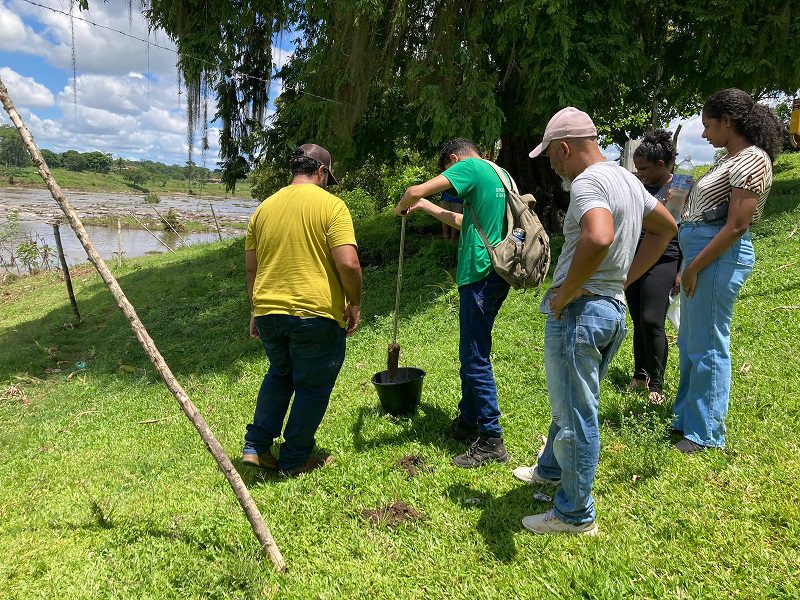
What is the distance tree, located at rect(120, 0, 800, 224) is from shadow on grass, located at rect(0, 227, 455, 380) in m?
2.03

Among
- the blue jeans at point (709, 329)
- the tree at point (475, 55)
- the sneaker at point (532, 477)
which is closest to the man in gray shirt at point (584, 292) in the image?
the sneaker at point (532, 477)

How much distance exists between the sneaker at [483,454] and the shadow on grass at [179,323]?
360 cm

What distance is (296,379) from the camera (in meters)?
3.14

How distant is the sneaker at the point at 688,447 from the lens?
2963 millimetres

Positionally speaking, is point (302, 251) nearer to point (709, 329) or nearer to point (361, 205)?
point (709, 329)

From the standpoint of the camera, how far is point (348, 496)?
10.1 ft

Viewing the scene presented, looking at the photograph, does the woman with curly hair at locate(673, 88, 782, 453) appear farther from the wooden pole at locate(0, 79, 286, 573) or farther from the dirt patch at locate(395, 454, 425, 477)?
the wooden pole at locate(0, 79, 286, 573)

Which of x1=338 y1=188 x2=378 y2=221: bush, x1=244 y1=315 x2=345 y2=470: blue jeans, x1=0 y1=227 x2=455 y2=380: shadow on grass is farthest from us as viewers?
x1=338 y1=188 x2=378 y2=221: bush

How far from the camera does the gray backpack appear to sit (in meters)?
3.01

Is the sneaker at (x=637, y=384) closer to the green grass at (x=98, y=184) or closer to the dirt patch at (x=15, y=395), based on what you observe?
the dirt patch at (x=15, y=395)

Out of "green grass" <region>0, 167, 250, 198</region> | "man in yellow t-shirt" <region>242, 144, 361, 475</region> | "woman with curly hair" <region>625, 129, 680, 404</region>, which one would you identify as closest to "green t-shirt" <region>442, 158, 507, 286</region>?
"man in yellow t-shirt" <region>242, 144, 361, 475</region>

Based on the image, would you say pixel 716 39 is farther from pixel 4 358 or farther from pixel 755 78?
pixel 4 358

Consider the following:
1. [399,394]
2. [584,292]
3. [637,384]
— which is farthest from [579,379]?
[637,384]

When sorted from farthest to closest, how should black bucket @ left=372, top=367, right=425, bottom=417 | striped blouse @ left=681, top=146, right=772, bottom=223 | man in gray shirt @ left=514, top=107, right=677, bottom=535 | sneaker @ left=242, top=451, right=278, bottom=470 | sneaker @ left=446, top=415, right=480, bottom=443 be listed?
black bucket @ left=372, top=367, right=425, bottom=417, sneaker @ left=446, top=415, right=480, bottom=443, sneaker @ left=242, top=451, right=278, bottom=470, striped blouse @ left=681, top=146, right=772, bottom=223, man in gray shirt @ left=514, top=107, right=677, bottom=535
